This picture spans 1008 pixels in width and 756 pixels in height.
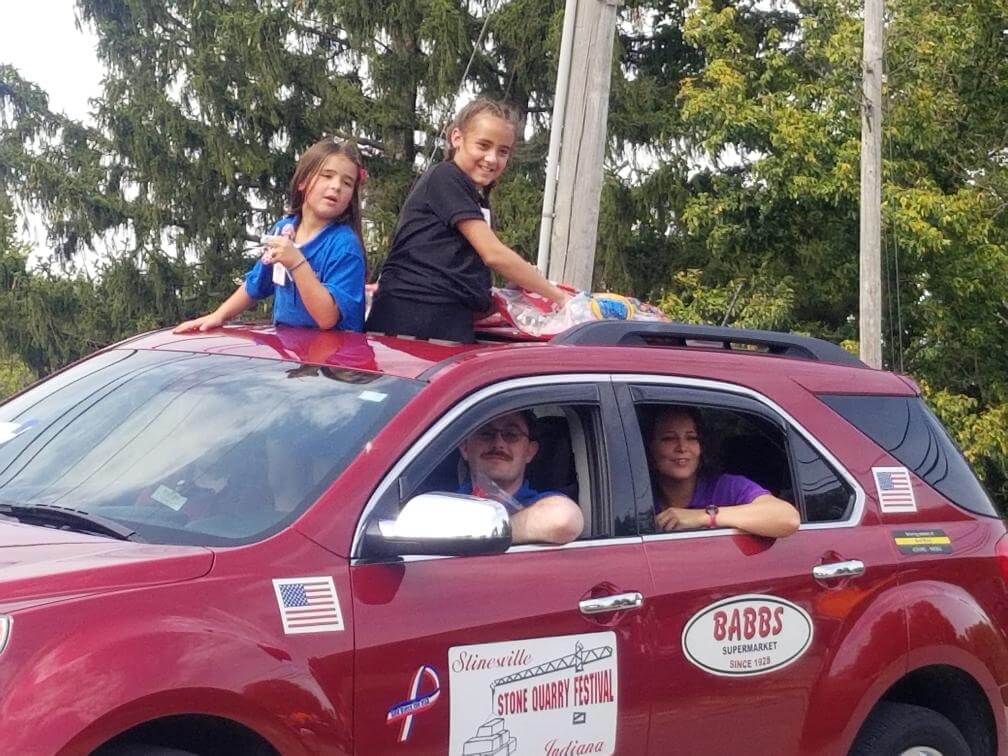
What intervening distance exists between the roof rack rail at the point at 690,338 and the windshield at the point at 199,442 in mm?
716

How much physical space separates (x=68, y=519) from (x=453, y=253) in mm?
1929

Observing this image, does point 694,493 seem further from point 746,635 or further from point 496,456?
point 496,456

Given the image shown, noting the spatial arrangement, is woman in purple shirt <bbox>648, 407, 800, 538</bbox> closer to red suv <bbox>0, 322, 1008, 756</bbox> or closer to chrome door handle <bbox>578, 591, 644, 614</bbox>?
red suv <bbox>0, 322, 1008, 756</bbox>

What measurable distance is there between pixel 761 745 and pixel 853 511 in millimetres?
842

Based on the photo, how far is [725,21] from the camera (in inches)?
893

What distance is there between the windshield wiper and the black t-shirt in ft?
5.56

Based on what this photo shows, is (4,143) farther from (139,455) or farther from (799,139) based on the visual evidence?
(139,455)

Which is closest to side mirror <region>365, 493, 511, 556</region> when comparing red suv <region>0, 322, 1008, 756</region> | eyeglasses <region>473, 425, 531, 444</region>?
red suv <region>0, 322, 1008, 756</region>

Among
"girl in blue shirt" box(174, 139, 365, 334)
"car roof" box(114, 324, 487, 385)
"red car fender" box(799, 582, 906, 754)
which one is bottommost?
"red car fender" box(799, 582, 906, 754)

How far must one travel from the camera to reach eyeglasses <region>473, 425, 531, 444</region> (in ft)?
13.3

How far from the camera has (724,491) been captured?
4.69 metres

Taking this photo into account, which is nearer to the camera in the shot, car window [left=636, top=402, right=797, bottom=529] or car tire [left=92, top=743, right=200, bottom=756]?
car tire [left=92, top=743, right=200, bottom=756]

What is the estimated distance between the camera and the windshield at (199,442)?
11.5 feet

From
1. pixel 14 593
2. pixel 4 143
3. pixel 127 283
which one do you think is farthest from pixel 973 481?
pixel 4 143
